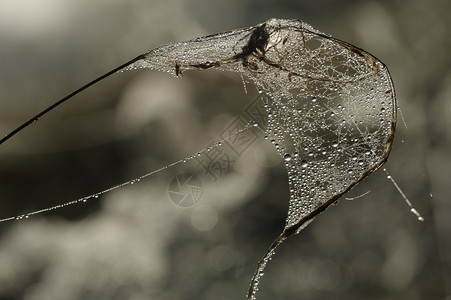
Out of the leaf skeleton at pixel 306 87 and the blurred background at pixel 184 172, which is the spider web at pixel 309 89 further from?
the blurred background at pixel 184 172

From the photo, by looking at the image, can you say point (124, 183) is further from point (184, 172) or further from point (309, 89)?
point (309, 89)

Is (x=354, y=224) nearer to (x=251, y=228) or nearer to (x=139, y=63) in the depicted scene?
(x=251, y=228)

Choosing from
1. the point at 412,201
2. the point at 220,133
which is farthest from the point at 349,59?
the point at 412,201

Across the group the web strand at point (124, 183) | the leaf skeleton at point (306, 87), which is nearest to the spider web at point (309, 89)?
the leaf skeleton at point (306, 87)

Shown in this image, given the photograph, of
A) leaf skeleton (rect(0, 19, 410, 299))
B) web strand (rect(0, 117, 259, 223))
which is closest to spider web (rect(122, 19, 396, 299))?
leaf skeleton (rect(0, 19, 410, 299))

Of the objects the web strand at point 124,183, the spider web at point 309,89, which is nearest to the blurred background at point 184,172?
the web strand at point 124,183

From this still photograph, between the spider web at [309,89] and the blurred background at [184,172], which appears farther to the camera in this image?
the blurred background at [184,172]
